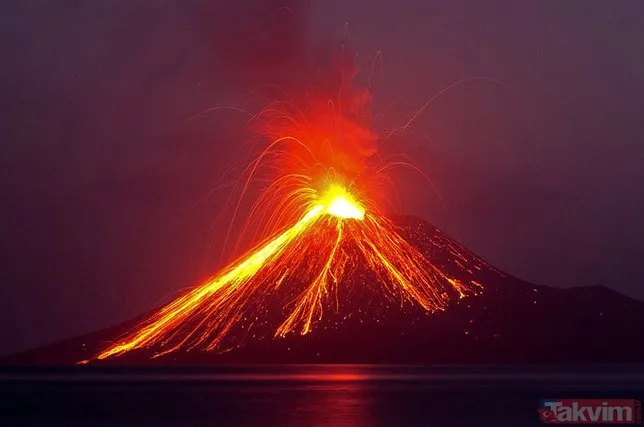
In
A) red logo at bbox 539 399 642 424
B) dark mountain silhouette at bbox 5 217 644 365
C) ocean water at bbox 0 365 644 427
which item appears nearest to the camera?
red logo at bbox 539 399 642 424

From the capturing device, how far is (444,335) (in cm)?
13588

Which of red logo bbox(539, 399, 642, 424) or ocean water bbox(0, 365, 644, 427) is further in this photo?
ocean water bbox(0, 365, 644, 427)

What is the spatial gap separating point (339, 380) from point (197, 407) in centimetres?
2340

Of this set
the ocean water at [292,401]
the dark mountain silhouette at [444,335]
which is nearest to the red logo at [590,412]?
the ocean water at [292,401]

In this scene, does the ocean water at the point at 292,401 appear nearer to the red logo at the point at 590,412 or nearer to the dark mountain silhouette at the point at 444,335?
the red logo at the point at 590,412

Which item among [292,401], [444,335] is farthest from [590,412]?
[444,335]

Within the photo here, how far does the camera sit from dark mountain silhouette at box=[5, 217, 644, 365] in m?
125

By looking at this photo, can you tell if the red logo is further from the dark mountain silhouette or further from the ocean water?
the dark mountain silhouette

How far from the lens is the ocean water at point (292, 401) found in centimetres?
3562

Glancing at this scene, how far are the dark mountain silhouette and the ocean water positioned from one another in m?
58.6

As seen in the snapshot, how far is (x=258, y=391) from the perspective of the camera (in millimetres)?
52344

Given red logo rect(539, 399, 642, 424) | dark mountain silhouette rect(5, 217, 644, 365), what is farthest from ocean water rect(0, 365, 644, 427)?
dark mountain silhouette rect(5, 217, 644, 365)

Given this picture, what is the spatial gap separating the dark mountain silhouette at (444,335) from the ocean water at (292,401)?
58589 millimetres

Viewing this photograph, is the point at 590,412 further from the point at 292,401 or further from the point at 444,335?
the point at 444,335
